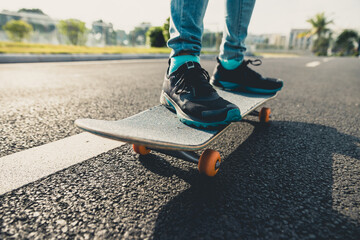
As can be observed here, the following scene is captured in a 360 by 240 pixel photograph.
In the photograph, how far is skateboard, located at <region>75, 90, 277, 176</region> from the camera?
79 cm

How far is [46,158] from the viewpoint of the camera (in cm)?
106

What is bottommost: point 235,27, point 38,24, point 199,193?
point 199,193

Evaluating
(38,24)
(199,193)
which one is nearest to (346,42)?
(38,24)

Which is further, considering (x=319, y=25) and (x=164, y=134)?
(x=319, y=25)

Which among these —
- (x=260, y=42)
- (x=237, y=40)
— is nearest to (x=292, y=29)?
(x=260, y=42)

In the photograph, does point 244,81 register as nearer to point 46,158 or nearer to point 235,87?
point 235,87

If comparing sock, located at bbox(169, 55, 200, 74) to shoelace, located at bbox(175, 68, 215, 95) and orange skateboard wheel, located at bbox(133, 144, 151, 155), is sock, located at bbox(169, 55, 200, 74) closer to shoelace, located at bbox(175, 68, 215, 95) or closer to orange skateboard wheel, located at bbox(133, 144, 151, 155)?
shoelace, located at bbox(175, 68, 215, 95)

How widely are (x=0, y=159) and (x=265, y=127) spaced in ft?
5.11

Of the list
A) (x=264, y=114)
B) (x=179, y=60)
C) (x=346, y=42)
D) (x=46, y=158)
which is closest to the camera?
(x=46, y=158)

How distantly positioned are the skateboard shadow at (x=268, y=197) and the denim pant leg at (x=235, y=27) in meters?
0.87

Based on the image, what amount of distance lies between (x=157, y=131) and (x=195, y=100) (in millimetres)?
276

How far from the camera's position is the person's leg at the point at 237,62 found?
177 cm

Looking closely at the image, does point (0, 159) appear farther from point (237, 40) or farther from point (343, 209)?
point (237, 40)

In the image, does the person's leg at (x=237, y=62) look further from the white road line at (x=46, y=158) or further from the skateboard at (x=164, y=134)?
the white road line at (x=46, y=158)
